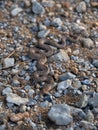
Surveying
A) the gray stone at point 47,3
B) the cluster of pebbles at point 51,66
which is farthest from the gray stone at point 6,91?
the gray stone at point 47,3

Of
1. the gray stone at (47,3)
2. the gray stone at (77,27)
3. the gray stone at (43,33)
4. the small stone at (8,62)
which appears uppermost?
the gray stone at (47,3)

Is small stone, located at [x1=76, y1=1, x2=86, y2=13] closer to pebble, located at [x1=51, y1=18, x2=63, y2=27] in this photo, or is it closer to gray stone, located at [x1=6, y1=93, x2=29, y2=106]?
pebble, located at [x1=51, y1=18, x2=63, y2=27]

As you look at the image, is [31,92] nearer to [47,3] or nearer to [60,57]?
[60,57]

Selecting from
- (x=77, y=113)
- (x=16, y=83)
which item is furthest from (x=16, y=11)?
(x=77, y=113)

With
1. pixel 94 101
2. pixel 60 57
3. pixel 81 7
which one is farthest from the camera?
Answer: pixel 81 7

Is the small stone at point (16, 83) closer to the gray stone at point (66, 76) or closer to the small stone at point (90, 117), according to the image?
the gray stone at point (66, 76)

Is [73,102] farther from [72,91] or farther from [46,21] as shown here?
[46,21]

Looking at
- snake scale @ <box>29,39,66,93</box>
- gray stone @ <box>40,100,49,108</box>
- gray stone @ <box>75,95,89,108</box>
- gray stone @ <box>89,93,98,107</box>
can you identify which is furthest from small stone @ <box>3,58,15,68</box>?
gray stone @ <box>89,93,98,107</box>
